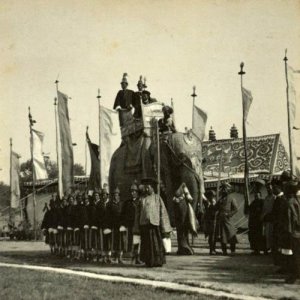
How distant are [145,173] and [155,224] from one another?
325 centimetres

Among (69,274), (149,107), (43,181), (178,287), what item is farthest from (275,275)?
(43,181)

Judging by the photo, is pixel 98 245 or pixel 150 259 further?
pixel 98 245

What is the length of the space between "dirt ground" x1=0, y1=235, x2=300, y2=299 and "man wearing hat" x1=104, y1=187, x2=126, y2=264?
376 millimetres

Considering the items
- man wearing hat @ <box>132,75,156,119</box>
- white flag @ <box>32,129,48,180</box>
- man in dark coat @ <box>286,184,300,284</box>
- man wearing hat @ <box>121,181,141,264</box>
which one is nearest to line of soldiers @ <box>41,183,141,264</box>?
man wearing hat @ <box>121,181,141,264</box>

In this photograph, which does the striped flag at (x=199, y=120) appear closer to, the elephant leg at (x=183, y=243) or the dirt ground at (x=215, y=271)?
the dirt ground at (x=215, y=271)

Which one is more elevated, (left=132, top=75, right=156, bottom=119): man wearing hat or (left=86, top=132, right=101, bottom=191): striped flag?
(left=132, top=75, right=156, bottom=119): man wearing hat

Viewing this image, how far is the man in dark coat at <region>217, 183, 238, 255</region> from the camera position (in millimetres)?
15648

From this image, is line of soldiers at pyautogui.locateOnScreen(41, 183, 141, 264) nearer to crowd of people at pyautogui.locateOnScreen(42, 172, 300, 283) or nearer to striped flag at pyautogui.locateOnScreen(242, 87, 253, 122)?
crowd of people at pyautogui.locateOnScreen(42, 172, 300, 283)

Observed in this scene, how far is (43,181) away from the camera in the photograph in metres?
36.8

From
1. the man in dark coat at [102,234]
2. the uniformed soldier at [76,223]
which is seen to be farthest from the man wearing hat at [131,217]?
the uniformed soldier at [76,223]

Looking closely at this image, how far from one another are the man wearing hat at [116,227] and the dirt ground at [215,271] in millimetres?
376

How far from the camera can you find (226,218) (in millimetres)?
15883

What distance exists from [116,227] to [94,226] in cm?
82

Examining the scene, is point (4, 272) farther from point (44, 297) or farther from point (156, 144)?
point (156, 144)
